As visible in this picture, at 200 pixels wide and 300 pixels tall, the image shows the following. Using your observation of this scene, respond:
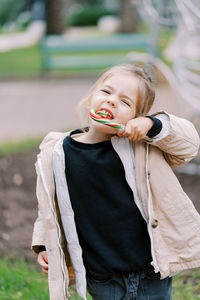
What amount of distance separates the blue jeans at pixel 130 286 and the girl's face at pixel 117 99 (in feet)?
1.88

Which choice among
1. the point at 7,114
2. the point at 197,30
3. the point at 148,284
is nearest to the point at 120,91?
the point at 148,284

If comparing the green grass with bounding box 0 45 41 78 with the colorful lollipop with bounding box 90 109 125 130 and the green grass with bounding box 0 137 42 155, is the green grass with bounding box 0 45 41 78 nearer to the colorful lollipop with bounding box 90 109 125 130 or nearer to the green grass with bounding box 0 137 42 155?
the green grass with bounding box 0 137 42 155

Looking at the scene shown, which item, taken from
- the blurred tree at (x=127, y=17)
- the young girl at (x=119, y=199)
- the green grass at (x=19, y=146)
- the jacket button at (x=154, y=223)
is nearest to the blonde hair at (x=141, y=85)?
the young girl at (x=119, y=199)

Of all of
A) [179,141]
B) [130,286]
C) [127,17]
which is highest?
[179,141]

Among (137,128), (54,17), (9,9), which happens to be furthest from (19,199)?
(9,9)

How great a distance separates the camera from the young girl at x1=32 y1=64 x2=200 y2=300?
1.88 m

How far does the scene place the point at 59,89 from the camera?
9.60 m

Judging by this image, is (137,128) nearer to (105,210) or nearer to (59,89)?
(105,210)

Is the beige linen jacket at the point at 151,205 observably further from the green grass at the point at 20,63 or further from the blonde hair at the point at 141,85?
the green grass at the point at 20,63

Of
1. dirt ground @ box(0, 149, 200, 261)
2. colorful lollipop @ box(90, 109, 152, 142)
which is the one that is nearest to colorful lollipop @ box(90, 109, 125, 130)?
colorful lollipop @ box(90, 109, 152, 142)

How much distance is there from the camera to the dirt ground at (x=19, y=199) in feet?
11.3

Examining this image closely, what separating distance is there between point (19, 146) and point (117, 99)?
3.72m

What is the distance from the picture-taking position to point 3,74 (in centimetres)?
1154

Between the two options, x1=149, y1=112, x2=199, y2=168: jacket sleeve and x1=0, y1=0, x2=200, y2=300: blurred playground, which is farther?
x1=0, y1=0, x2=200, y2=300: blurred playground
